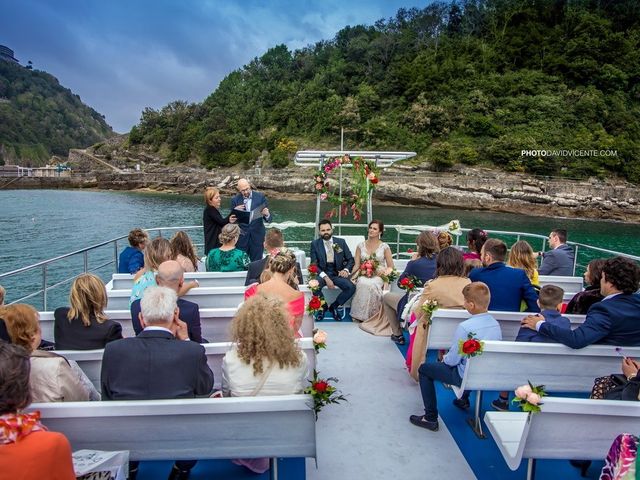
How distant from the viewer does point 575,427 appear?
2266mm

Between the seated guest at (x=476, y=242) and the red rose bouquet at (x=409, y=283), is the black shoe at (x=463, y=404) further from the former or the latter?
the seated guest at (x=476, y=242)

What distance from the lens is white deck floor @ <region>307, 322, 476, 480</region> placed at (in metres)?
2.94

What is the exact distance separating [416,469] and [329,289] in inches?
145

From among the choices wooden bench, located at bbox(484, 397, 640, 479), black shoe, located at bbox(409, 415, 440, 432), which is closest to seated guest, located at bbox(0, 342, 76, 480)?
wooden bench, located at bbox(484, 397, 640, 479)

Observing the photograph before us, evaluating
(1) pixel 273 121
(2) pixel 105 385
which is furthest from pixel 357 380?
(1) pixel 273 121

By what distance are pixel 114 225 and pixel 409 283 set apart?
114 feet

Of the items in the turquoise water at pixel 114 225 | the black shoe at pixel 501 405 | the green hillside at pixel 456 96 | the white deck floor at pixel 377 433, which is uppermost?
the green hillside at pixel 456 96

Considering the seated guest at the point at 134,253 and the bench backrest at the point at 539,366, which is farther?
the seated guest at the point at 134,253

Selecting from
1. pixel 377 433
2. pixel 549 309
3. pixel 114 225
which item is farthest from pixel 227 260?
pixel 114 225

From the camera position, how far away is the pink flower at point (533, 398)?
2129 mm

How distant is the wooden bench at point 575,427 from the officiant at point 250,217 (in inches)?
209

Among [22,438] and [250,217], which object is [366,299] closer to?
[250,217]

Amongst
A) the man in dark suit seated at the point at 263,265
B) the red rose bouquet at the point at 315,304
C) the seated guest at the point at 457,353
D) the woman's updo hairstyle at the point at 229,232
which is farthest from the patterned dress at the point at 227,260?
the seated guest at the point at 457,353

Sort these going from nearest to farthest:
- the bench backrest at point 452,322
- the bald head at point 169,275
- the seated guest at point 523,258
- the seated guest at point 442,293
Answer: the bald head at point 169,275, the bench backrest at point 452,322, the seated guest at point 442,293, the seated guest at point 523,258
